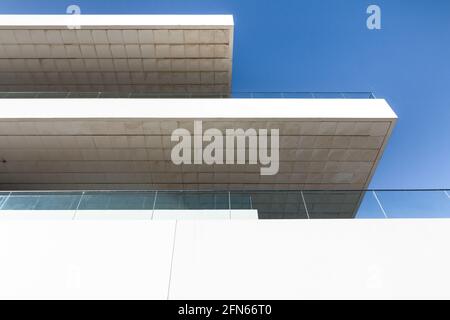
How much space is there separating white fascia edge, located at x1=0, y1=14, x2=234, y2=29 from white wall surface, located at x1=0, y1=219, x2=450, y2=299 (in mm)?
7265

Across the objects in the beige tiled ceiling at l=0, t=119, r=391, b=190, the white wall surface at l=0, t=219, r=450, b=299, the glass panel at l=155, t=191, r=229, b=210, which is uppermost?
the beige tiled ceiling at l=0, t=119, r=391, b=190

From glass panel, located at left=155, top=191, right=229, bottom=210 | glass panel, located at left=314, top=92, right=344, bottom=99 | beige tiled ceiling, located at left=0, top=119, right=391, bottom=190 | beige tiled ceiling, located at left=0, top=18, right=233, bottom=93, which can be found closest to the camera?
glass panel, located at left=155, top=191, right=229, bottom=210

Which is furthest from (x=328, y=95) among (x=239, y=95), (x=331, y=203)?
(x=331, y=203)

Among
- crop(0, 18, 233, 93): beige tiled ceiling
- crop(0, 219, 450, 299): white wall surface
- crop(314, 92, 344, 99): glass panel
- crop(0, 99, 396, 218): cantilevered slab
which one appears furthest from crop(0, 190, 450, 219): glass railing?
crop(0, 18, 233, 93): beige tiled ceiling

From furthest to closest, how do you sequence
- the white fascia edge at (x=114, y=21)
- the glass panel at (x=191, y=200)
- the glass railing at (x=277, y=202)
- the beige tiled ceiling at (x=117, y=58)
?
the beige tiled ceiling at (x=117, y=58) → the white fascia edge at (x=114, y=21) → the glass panel at (x=191, y=200) → the glass railing at (x=277, y=202)

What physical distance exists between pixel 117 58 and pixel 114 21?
119 centimetres

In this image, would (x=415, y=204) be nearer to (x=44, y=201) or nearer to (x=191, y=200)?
(x=191, y=200)

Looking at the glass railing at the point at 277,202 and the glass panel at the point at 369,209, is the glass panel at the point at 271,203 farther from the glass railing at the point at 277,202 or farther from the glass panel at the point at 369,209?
the glass panel at the point at 369,209

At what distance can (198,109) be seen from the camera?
888cm

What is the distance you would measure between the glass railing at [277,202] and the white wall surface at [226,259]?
34cm

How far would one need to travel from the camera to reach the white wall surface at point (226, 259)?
4.42 m

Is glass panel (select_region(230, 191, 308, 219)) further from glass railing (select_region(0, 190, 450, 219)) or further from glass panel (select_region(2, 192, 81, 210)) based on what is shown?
glass panel (select_region(2, 192, 81, 210))

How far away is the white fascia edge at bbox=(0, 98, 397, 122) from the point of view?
8.60 metres

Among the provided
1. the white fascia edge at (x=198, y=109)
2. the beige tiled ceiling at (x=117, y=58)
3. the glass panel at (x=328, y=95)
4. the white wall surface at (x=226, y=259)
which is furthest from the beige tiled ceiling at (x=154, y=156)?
the white wall surface at (x=226, y=259)
